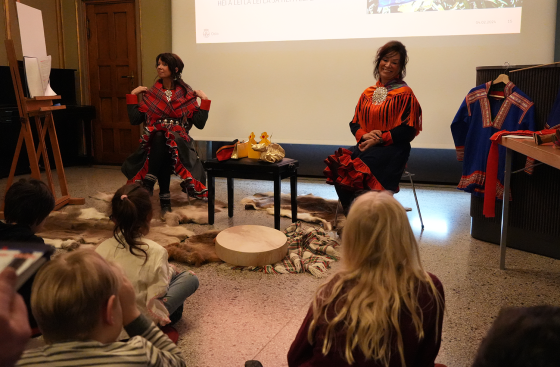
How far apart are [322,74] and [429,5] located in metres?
1.10

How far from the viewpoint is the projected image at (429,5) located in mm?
4125

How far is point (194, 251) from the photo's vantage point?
2656mm

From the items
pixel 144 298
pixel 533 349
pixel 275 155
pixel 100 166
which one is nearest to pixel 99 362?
pixel 533 349

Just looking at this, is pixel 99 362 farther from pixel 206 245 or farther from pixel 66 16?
pixel 66 16

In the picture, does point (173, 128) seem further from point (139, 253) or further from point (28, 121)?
point (139, 253)

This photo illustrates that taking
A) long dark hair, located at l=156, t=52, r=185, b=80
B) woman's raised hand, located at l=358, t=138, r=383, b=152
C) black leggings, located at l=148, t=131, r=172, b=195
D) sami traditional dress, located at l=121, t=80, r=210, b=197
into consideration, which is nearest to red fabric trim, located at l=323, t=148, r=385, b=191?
woman's raised hand, located at l=358, t=138, r=383, b=152

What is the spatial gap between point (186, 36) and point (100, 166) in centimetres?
199

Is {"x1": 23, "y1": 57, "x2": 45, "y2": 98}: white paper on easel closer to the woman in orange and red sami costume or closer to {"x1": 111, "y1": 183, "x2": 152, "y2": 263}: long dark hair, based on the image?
the woman in orange and red sami costume

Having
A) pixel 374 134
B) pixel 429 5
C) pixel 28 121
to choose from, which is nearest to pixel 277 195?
pixel 374 134

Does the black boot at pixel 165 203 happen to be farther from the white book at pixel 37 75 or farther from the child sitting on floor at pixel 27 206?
the child sitting on floor at pixel 27 206

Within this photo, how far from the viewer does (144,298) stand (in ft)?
5.49

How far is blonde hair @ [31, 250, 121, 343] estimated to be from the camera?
83 cm

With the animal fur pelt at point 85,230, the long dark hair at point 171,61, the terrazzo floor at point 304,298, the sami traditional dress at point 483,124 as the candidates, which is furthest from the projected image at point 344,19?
the animal fur pelt at point 85,230

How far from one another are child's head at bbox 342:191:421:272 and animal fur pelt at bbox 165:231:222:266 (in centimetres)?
162
